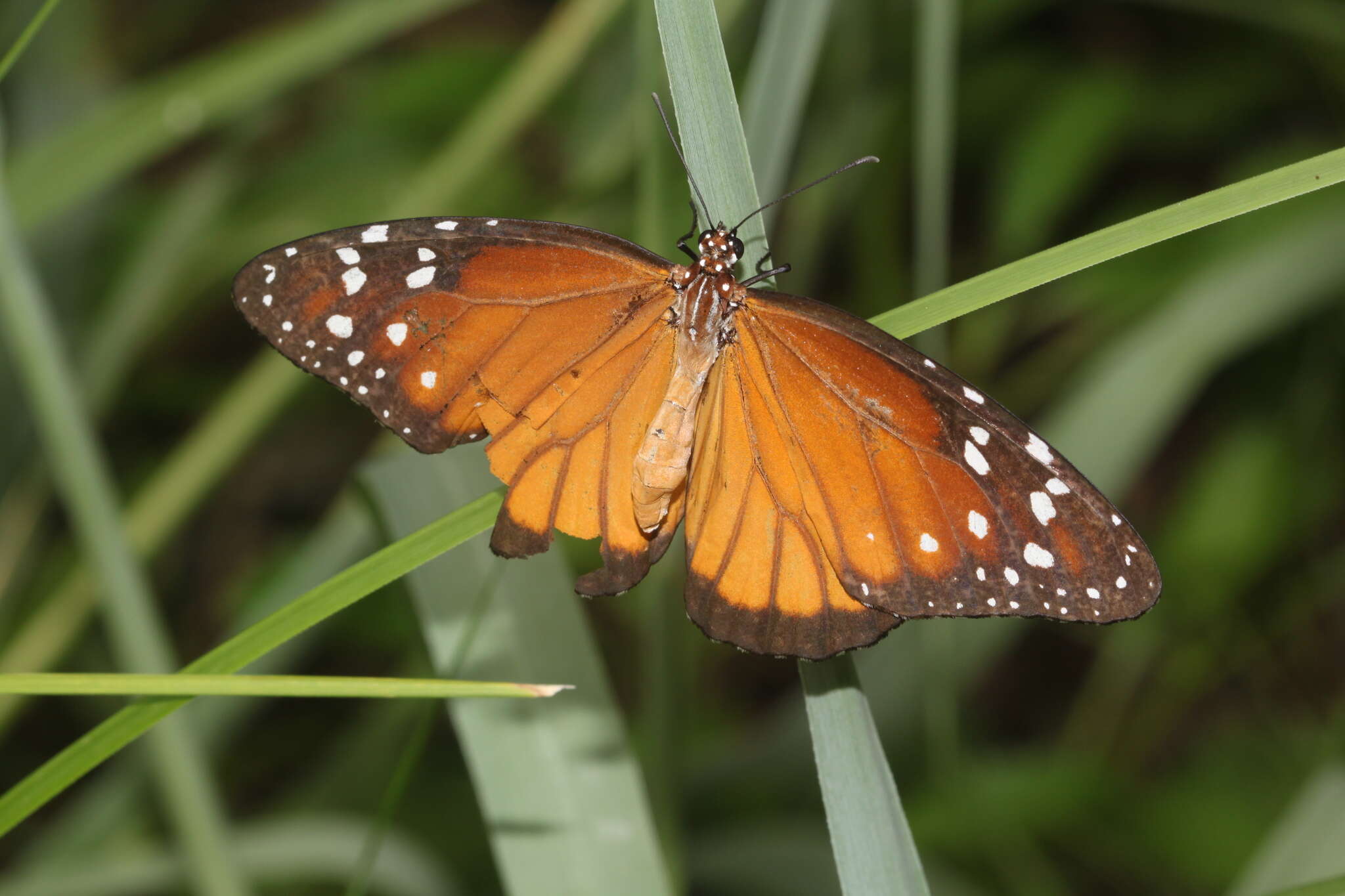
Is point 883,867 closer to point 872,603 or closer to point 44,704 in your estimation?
point 872,603

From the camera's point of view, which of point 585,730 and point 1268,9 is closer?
point 585,730

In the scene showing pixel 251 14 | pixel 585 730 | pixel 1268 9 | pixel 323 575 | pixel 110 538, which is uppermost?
pixel 251 14

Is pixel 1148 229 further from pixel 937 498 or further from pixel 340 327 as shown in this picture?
pixel 340 327

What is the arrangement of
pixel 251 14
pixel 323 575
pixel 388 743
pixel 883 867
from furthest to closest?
pixel 251 14 < pixel 388 743 < pixel 323 575 < pixel 883 867

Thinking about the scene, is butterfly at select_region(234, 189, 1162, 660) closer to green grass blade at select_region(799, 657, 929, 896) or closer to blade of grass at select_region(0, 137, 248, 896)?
green grass blade at select_region(799, 657, 929, 896)

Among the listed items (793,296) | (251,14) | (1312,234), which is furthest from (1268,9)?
(251,14)

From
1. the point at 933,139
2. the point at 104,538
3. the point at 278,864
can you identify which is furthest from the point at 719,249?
the point at 278,864

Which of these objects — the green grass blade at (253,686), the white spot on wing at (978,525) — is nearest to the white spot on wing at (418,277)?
the green grass blade at (253,686)
